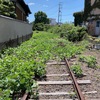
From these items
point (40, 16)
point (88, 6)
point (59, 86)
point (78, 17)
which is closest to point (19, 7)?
point (88, 6)

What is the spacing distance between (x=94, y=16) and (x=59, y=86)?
32966mm

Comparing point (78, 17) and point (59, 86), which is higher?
point (78, 17)

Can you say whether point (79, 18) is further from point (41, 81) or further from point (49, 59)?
point (41, 81)

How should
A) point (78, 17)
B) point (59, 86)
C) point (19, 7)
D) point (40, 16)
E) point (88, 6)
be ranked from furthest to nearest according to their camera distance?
point (40, 16) < point (78, 17) < point (88, 6) < point (19, 7) < point (59, 86)

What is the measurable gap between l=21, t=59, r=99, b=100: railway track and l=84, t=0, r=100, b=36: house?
29.5 metres

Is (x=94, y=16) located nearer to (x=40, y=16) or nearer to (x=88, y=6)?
(x=88, y=6)

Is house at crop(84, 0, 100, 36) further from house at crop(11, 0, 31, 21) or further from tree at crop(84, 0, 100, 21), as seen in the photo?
house at crop(11, 0, 31, 21)

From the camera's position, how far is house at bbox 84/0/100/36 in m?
37.5

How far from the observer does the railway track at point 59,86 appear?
5.76 m

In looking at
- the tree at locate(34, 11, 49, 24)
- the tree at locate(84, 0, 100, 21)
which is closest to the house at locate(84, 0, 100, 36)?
the tree at locate(84, 0, 100, 21)

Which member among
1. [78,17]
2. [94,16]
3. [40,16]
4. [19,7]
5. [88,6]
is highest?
[88,6]

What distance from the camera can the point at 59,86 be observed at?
22.1 feet

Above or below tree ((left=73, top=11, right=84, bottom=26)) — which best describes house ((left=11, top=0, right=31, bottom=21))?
above

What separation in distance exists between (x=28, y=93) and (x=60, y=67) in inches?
158
